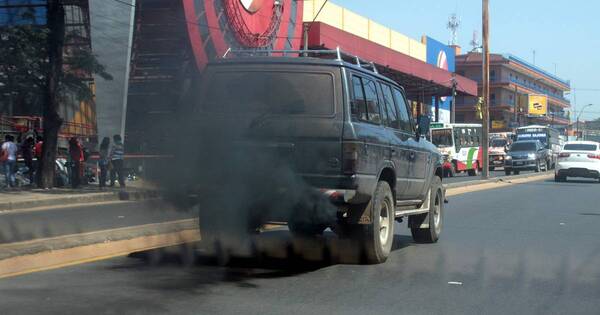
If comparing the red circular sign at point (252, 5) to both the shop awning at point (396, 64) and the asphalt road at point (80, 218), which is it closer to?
the shop awning at point (396, 64)

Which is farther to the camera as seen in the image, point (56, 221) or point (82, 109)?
point (82, 109)

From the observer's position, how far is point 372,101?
9156 mm

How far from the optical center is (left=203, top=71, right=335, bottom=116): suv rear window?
8.45 m

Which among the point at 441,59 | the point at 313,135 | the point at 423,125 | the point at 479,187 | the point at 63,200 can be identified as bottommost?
the point at 63,200

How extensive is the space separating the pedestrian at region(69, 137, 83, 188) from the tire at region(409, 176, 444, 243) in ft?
45.1

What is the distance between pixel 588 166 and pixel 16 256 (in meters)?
27.5

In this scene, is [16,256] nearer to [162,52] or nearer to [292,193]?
[292,193]

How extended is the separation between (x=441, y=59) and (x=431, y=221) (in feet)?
193

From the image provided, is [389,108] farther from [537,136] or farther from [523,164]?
[537,136]

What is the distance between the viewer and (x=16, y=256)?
7.96 metres

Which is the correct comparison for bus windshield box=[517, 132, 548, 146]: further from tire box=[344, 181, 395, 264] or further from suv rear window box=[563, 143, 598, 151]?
tire box=[344, 181, 395, 264]

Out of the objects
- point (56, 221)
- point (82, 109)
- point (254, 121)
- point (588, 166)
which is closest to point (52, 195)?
point (56, 221)

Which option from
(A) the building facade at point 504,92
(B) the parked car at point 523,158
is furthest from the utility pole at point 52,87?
(A) the building facade at point 504,92

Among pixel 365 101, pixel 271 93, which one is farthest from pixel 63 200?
pixel 365 101
